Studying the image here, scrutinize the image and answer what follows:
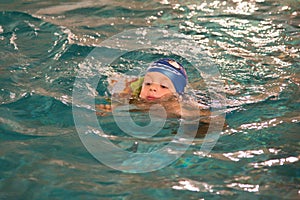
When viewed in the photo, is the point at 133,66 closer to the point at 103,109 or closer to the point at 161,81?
the point at 161,81

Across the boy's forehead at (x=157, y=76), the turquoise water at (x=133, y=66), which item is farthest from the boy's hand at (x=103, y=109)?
the boy's forehead at (x=157, y=76)

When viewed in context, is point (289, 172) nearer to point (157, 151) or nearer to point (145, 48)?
point (157, 151)

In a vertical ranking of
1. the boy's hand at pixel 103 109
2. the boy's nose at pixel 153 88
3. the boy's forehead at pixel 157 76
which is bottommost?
the boy's hand at pixel 103 109

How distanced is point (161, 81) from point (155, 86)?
0.35 feet

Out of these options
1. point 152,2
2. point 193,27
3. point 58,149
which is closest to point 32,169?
point 58,149

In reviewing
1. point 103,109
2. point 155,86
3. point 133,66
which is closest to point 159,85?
point 155,86

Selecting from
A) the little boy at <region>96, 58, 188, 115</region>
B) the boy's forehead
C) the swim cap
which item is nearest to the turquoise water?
the little boy at <region>96, 58, 188, 115</region>

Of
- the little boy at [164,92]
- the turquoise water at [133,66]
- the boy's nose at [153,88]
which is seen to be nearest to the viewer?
the turquoise water at [133,66]

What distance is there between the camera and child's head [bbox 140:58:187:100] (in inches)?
236

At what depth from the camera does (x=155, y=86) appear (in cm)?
602

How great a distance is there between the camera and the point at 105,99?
6180 millimetres

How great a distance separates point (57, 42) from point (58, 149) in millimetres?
3318

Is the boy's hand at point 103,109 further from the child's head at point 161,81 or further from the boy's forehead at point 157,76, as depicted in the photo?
the boy's forehead at point 157,76

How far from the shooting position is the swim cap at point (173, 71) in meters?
6.11
